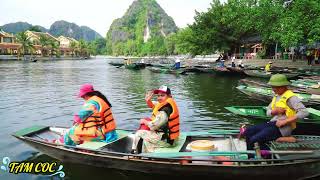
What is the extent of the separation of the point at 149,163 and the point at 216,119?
7.74 meters

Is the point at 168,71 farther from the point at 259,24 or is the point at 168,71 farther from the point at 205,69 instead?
the point at 259,24

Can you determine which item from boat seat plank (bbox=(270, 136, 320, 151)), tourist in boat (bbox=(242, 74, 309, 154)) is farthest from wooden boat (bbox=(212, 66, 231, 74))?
tourist in boat (bbox=(242, 74, 309, 154))

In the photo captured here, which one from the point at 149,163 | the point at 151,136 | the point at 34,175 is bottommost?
the point at 34,175

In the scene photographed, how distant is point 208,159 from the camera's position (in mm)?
7156

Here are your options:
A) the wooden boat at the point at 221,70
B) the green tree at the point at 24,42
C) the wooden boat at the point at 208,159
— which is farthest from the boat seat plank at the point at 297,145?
the green tree at the point at 24,42

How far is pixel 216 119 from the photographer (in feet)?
48.3

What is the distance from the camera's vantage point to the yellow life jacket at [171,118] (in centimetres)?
762

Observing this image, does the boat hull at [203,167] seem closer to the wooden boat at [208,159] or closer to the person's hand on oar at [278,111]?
the wooden boat at [208,159]

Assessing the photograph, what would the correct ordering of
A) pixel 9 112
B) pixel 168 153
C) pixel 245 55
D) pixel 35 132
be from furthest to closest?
1. pixel 245 55
2. pixel 9 112
3. pixel 35 132
4. pixel 168 153

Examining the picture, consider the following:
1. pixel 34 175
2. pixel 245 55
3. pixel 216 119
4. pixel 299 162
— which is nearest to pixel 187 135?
pixel 299 162

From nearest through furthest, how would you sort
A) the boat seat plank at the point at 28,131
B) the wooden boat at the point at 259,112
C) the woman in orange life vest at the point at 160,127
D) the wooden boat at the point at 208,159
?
the wooden boat at the point at 208,159, the woman in orange life vest at the point at 160,127, the boat seat plank at the point at 28,131, the wooden boat at the point at 259,112

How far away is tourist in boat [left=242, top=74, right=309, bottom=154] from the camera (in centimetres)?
705

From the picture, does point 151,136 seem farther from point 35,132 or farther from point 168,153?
point 35,132

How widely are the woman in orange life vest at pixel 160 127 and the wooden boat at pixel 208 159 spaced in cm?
23
